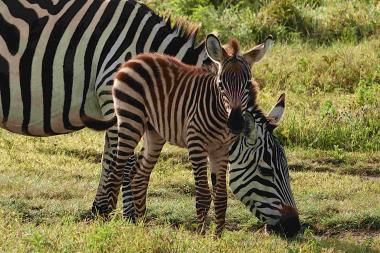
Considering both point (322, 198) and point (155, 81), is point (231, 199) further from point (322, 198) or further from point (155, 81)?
point (155, 81)

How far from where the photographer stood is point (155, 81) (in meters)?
9.16

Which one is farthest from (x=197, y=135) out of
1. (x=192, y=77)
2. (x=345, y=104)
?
(x=345, y=104)

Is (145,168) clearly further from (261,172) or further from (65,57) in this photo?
(65,57)

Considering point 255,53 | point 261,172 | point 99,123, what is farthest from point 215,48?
point 99,123

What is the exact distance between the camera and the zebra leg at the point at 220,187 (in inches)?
343

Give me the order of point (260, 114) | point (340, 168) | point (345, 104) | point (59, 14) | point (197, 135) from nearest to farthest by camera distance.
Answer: point (197, 135) < point (260, 114) < point (59, 14) < point (340, 168) < point (345, 104)

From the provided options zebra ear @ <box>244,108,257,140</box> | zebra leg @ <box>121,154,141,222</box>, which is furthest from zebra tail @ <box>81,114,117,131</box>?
zebra ear @ <box>244,108,257,140</box>

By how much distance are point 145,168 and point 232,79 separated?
1.44 meters

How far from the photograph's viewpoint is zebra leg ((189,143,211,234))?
28.2ft

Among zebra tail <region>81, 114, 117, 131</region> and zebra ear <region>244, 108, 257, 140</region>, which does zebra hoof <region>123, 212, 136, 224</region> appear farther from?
zebra ear <region>244, 108, 257, 140</region>

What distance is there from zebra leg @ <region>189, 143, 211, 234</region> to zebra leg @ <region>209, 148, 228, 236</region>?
0.28 feet

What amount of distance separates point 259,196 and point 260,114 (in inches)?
28.3

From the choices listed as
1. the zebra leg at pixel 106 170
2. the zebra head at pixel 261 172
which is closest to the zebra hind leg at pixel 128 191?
the zebra leg at pixel 106 170

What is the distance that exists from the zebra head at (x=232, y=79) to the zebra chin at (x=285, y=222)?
3.24 feet
